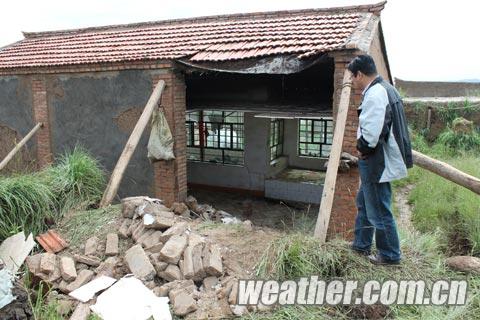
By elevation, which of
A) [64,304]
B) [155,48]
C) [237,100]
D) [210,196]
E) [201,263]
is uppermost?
[155,48]

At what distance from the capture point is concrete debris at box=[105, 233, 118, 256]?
4.57m

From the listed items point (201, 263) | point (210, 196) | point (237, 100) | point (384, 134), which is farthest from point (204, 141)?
point (384, 134)

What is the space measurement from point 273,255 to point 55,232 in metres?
2.96

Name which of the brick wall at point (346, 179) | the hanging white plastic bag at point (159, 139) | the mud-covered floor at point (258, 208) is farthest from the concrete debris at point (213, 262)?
the mud-covered floor at point (258, 208)

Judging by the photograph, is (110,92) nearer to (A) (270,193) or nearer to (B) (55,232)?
(B) (55,232)

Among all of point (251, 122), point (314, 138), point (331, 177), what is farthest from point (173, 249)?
point (314, 138)

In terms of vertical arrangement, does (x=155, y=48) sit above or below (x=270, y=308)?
above

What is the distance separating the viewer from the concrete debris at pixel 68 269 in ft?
13.7

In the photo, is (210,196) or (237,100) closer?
(237,100)

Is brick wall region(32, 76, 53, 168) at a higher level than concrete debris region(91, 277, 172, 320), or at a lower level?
higher

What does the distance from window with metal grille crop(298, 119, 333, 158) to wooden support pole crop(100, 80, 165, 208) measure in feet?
20.3

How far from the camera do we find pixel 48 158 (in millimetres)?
9258

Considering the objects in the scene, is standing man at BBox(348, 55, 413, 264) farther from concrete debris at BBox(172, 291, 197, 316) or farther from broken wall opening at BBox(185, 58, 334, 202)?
broken wall opening at BBox(185, 58, 334, 202)

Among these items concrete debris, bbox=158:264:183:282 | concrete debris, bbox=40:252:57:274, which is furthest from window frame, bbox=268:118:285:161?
concrete debris, bbox=40:252:57:274
